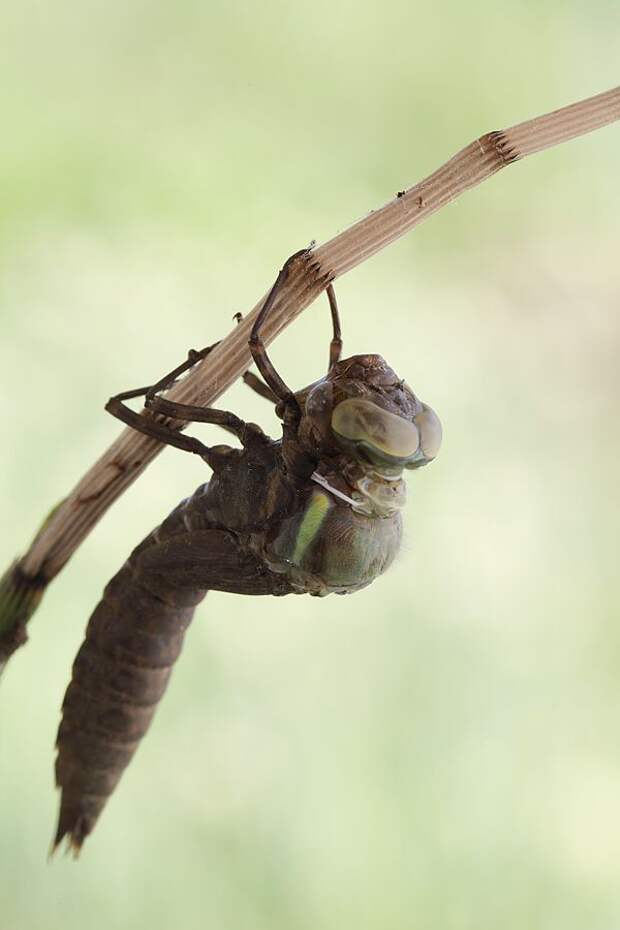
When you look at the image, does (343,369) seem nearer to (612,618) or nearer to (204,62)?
(204,62)

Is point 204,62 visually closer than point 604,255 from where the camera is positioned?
Yes

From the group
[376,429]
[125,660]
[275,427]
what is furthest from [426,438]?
[275,427]

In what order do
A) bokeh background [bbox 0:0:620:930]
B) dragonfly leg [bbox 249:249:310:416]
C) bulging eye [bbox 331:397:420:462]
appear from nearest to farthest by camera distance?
dragonfly leg [bbox 249:249:310:416] → bulging eye [bbox 331:397:420:462] → bokeh background [bbox 0:0:620:930]

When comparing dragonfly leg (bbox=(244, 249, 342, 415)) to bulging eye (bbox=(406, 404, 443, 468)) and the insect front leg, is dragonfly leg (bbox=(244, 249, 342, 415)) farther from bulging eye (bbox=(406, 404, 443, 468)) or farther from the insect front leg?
bulging eye (bbox=(406, 404, 443, 468))

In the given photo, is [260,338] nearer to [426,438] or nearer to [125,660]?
[426,438]

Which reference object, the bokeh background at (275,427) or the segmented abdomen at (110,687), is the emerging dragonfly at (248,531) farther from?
the bokeh background at (275,427)

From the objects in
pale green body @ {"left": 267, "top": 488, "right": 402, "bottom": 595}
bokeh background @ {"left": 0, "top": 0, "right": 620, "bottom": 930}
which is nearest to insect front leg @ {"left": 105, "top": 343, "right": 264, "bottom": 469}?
pale green body @ {"left": 267, "top": 488, "right": 402, "bottom": 595}

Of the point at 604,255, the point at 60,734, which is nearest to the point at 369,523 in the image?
the point at 60,734
